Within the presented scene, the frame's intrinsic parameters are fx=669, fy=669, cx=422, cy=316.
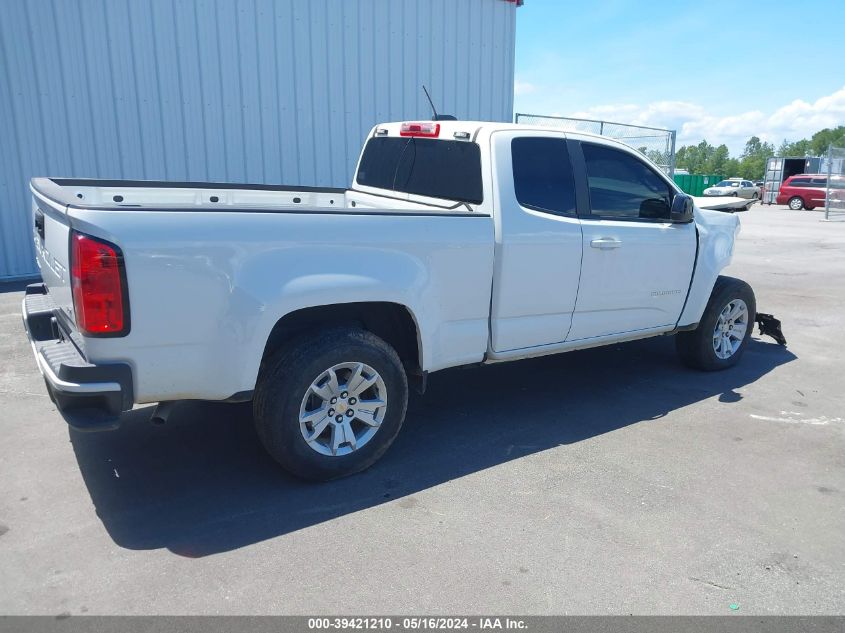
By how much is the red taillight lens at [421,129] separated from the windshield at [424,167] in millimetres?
43

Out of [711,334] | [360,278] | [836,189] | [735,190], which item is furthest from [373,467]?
[735,190]

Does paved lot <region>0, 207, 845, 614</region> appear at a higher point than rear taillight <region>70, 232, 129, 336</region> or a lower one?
lower

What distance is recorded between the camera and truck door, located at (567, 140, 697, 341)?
4.64m

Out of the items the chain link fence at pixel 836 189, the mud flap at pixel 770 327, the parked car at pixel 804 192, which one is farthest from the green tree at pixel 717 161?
the mud flap at pixel 770 327

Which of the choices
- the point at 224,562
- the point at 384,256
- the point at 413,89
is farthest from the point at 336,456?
the point at 413,89

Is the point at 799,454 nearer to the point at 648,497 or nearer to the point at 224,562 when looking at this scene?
the point at 648,497

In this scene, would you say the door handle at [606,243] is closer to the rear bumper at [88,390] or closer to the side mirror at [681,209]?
the side mirror at [681,209]

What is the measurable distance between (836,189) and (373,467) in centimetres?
2829

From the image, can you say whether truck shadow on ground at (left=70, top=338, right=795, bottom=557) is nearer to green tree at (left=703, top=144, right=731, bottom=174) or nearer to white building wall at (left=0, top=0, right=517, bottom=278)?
white building wall at (left=0, top=0, right=517, bottom=278)

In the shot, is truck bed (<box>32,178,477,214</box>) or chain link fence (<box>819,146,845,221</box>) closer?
truck bed (<box>32,178,477,214</box>)

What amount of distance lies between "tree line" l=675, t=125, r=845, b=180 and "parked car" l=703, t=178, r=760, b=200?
56842 mm

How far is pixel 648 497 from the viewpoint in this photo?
3.65m

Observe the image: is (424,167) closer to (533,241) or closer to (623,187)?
(533,241)

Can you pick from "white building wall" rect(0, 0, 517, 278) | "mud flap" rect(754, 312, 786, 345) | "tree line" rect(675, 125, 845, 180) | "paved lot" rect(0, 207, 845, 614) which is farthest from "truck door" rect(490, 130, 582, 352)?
"tree line" rect(675, 125, 845, 180)
